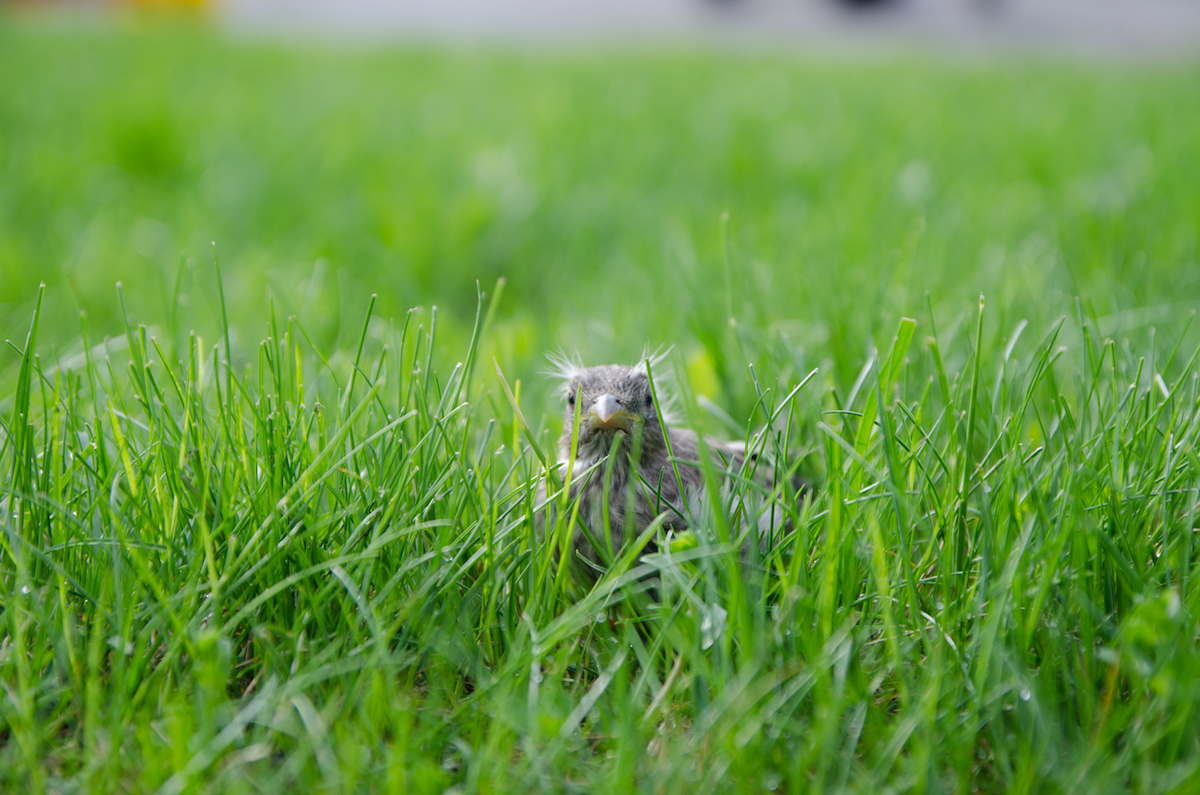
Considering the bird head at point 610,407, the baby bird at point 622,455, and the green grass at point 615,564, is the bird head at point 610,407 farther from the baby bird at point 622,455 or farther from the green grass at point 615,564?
the green grass at point 615,564

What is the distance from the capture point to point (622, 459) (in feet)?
7.47

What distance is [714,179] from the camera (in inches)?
202

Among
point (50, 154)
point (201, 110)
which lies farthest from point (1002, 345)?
point (201, 110)

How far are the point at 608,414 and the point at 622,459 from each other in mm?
204

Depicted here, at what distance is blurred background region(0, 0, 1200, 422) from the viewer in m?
3.18

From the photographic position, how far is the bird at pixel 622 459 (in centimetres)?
199

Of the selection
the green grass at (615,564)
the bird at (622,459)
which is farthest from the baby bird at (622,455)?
the green grass at (615,564)

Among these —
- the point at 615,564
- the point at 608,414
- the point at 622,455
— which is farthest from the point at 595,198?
the point at 615,564

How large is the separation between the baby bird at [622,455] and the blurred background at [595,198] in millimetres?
439

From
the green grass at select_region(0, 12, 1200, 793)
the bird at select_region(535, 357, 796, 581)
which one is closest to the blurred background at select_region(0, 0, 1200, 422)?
the green grass at select_region(0, 12, 1200, 793)

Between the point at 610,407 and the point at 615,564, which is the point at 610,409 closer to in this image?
the point at 610,407

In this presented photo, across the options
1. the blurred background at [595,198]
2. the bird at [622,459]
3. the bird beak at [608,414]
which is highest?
the blurred background at [595,198]

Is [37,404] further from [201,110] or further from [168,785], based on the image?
[201,110]

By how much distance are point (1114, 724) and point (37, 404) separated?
2.76m
